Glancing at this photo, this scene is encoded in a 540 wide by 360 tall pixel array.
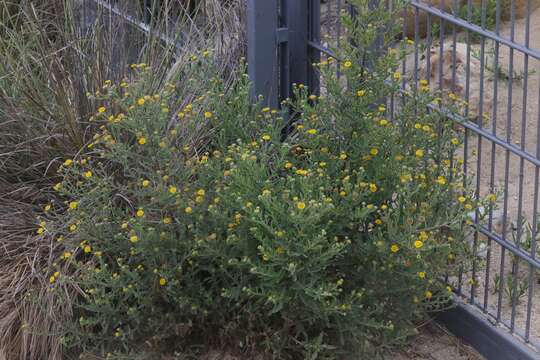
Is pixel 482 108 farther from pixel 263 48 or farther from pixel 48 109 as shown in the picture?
pixel 48 109

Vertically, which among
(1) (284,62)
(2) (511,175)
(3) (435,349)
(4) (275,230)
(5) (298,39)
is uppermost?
(5) (298,39)

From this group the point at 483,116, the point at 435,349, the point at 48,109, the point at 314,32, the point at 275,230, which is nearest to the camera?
the point at 275,230

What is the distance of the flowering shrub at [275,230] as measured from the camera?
10.8 feet

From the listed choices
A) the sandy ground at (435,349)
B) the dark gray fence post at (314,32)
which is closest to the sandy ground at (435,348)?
the sandy ground at (435,349)

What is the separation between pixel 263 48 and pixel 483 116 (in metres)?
1.17

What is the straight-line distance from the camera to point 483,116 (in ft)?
11.9

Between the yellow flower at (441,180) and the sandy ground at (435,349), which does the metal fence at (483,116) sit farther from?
the yellow flower at (441,180)

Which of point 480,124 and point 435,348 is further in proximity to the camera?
point 435,348

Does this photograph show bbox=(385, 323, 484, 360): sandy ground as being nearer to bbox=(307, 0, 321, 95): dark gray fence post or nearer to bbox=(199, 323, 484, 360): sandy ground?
bbox=(199, 323, 484, 360): sandy ground

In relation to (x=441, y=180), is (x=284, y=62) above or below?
above

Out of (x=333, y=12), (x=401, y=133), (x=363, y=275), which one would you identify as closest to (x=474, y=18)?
(x=333, y=12)

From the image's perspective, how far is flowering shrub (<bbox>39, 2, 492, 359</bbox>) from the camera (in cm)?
329

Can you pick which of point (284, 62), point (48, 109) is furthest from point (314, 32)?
point (48, 109)

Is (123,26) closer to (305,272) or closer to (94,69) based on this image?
(94,69)
